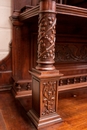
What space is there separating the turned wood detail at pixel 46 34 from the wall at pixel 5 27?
3.47 ft

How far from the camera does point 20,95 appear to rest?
210 centimetres

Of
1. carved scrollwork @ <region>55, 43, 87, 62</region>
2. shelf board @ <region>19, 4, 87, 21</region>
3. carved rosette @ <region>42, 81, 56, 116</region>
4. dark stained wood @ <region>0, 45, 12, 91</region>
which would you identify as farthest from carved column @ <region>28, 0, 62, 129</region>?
carved scrollwork @ <region>55, 43, 87, 62</region>

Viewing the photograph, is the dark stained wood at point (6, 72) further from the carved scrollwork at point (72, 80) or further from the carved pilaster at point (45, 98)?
the carved pilaster at point (45, 98)

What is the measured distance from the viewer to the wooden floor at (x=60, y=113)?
1375mm

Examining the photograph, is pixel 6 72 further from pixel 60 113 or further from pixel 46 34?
pixel 46 34

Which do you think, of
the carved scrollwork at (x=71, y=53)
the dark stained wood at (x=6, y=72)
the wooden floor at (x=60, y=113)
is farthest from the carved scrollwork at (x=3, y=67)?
the carved scrollwork at (x=71, y=53)

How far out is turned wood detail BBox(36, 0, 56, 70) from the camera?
1.31 metres

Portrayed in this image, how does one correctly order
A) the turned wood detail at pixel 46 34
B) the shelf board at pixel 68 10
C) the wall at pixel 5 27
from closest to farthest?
the turned wood detail at pixel 46 34 < the shelf board at pixel 68 10 < the wall at pixel 5 27

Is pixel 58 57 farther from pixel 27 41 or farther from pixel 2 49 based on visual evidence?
pixel 2 49

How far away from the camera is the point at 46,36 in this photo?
1.34m

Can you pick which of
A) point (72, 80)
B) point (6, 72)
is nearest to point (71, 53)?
point (72, 80)

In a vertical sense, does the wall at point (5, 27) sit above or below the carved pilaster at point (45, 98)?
above

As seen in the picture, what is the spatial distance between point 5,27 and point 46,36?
1.14 meters

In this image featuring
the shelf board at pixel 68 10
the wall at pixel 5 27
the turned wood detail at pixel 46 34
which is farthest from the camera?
the wall at pixel 5 27
